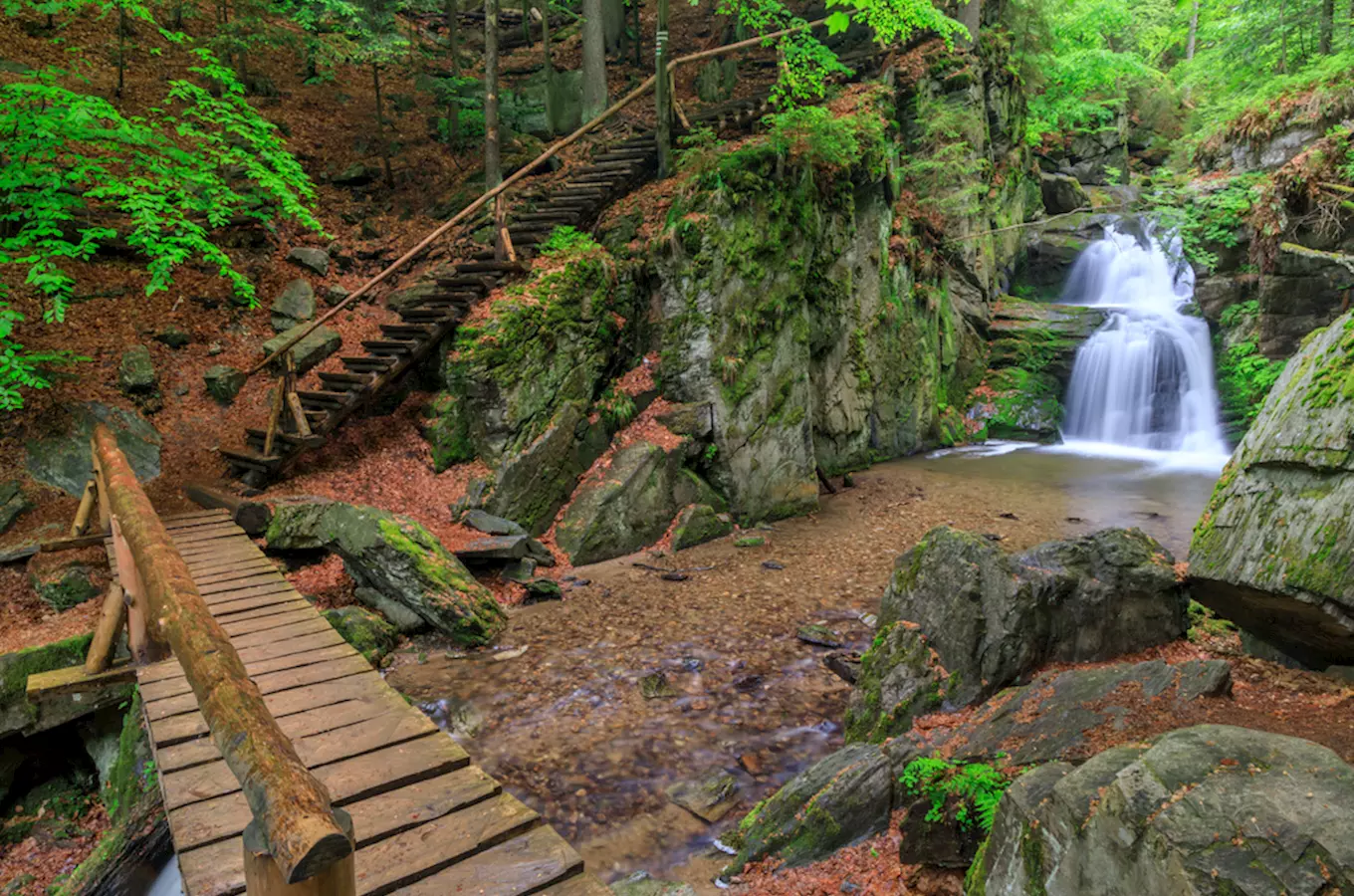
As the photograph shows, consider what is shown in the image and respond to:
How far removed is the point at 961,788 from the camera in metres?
3.60

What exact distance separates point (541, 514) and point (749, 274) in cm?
527

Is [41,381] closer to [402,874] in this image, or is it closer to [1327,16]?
[402,874]

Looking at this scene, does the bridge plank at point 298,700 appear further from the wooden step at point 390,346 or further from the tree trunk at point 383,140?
the tree trunk at point 383,140

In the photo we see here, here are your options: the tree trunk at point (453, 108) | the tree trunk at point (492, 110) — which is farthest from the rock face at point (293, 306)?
the tree trunk at point (453, 108)

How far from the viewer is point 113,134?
7.10m

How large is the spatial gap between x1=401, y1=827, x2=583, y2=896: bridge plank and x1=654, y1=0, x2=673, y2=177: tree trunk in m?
12.5

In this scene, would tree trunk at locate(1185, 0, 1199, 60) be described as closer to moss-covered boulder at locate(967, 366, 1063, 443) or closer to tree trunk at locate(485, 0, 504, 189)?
moss-covered boulder at locate(967, 366, 1063, 443)

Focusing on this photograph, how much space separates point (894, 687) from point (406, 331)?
29.1 ft

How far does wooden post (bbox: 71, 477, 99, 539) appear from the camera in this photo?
716 cm

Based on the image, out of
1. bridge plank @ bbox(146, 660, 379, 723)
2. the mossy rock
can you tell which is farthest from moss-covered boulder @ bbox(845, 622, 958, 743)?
the mossy rock

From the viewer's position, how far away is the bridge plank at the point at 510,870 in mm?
3041

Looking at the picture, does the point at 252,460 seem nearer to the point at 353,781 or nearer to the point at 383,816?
the point at 353,781

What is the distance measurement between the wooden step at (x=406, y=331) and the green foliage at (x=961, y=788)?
930 cm

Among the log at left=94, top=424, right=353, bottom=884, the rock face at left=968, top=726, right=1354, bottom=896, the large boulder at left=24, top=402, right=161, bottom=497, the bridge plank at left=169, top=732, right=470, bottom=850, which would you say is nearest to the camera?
the log at left=94, top=424, right=353, bottom=884
